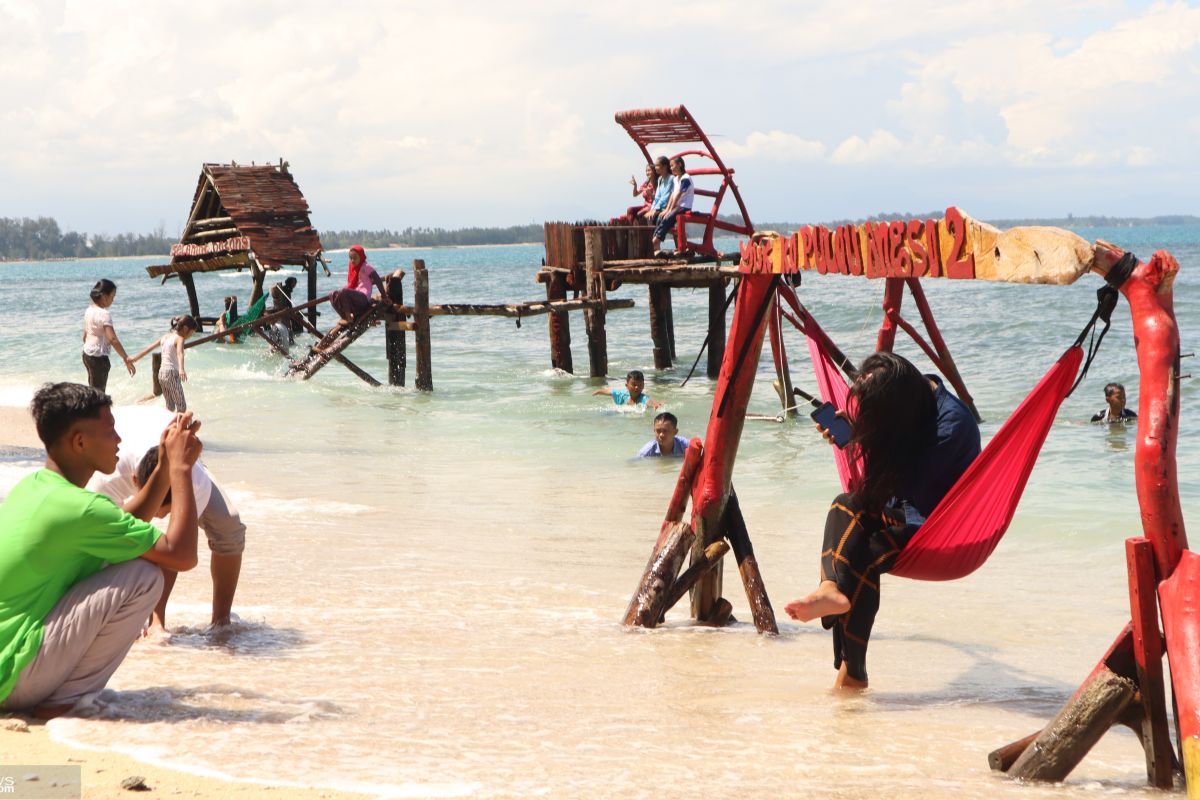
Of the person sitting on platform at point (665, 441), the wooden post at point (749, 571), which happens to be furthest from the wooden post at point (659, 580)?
the person sitting on platform at point (665, 441)

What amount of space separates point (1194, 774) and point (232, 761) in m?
2.46

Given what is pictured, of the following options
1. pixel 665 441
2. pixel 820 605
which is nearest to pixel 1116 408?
pixel 665 441

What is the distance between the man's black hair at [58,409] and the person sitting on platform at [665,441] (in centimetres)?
694

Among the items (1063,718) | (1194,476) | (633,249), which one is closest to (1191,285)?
(633,249)

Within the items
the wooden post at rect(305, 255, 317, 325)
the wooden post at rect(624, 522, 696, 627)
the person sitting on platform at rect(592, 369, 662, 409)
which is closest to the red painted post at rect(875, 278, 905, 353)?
the wooden post at rect(624, 522, 696, 627)

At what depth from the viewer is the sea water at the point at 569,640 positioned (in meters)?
3.44

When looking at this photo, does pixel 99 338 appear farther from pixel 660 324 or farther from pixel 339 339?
pixel 660 324

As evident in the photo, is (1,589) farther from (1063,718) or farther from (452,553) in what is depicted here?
(452,553)

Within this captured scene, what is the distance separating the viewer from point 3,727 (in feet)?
11.0

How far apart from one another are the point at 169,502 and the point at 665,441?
636 centimetres

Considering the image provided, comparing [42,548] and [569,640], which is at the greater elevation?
[42,548]

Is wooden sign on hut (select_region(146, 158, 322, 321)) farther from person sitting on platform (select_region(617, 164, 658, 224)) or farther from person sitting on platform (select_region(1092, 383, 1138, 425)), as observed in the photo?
person sitting on platform (select_region(1092, 383, 1138, 425))

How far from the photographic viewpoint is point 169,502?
14.1ft

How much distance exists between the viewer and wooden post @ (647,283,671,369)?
18.8 meters
